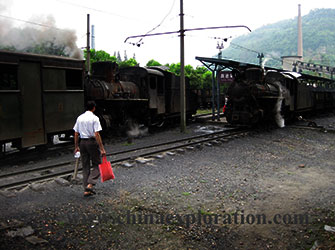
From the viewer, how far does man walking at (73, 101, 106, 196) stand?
5443mm

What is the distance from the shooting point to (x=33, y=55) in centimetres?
820

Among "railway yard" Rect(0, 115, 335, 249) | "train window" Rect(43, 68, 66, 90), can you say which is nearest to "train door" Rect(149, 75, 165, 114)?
"train window" Rect(43, 68, 66, 90)

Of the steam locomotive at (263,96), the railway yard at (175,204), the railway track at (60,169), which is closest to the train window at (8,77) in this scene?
the railway yard at (175,204)

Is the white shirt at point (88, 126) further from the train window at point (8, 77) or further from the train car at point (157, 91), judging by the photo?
the train car at point (157, 91)

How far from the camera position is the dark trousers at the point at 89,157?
5.51 m

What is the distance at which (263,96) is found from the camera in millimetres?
14586

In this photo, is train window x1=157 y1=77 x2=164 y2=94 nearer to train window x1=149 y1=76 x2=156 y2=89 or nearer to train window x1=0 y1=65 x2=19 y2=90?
train window x1=149 y1=76 x2=156 y2=89

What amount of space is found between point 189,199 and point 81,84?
605 cm

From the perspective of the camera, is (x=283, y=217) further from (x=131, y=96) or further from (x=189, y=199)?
(x=131, y=96)

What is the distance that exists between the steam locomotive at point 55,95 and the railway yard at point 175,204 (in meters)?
0.87

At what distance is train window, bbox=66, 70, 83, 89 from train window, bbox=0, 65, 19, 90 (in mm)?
1808

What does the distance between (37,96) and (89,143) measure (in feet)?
12.3

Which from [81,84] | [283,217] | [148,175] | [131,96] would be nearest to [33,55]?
[81,84]

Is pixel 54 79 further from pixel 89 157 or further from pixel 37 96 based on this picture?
pixel 89 157
